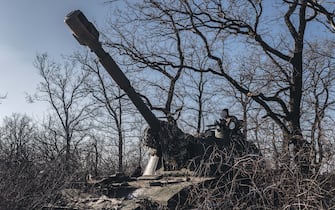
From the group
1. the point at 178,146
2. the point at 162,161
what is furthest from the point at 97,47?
the point at 162,161

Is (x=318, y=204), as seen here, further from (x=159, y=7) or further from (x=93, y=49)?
(x=159, y=7)

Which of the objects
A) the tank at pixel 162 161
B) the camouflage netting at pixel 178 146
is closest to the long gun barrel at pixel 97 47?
the tank at pixel 162 161

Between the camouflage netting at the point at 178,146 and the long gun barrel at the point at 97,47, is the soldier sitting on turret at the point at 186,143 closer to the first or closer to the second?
the camouflage netting at the point at 178,146

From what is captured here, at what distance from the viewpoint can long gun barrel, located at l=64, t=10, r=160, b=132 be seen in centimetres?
766

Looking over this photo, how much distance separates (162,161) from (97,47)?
9.20 ft

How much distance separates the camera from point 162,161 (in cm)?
970

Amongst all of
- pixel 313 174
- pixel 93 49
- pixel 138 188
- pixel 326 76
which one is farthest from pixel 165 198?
pixel 326 76

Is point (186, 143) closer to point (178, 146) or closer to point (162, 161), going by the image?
point (178, 146)

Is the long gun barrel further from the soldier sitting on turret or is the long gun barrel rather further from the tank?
the soldier sitting on turret

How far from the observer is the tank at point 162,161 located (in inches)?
300

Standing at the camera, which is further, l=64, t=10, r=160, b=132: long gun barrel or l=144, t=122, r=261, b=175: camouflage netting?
l=144, t=122, r=261, b=175: camouflage netting

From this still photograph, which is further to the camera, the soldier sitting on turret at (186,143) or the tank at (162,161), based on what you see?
the soldier sitting on turret at (186,143)

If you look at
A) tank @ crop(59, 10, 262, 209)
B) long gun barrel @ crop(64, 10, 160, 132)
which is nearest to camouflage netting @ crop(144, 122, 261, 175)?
tank @ crop(59, 10, 262, 209)

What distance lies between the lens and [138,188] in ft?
27.9
